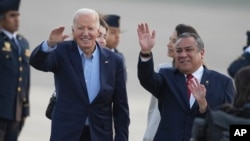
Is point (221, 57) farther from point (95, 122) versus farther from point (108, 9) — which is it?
point (95, 122)

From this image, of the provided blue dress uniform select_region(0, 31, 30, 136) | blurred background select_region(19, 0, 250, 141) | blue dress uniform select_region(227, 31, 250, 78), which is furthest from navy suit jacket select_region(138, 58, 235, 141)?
blurred background select_region(19, 0, 250, 141)

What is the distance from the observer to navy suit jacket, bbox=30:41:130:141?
9391 mm

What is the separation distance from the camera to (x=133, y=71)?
55.0ft

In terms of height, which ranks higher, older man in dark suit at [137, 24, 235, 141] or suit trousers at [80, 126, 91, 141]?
older man in dark suit at [137, 24, 235, 141]

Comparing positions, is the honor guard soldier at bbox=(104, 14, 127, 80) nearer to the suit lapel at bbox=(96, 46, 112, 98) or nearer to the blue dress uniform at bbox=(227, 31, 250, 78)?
the blue dress uniform at bbox=(227, 31, 250, 78)

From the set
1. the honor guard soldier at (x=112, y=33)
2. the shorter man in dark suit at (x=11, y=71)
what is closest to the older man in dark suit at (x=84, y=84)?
the shorter man in dark suit at (x=11, y=71)

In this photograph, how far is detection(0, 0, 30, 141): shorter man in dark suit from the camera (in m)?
10.1

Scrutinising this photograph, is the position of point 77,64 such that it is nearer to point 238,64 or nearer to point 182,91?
point 182,91

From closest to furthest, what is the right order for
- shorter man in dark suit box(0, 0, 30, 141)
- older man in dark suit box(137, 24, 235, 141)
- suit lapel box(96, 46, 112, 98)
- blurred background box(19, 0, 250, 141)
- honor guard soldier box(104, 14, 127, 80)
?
1. older man in dark suit box(137, 24, 235, 141)
2. suit lapel box(96, 46, 112, 98)
3. shorter man in dark suit box(0, 0, 30, 141)
4. honor guard soldier box(104, 14, 127, 80)
5. blurred background box(19, 0, 250, 141)

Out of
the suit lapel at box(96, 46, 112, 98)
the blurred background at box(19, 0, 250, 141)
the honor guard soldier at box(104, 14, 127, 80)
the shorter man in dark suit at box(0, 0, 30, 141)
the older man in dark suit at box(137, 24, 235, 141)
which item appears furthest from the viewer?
the blurred background at box(19, 0, 250, 141)

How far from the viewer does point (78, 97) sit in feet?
30.8

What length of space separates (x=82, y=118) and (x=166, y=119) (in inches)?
21.8

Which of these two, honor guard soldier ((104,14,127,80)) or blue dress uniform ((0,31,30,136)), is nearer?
blue dress uniform ((0,31,30,136))

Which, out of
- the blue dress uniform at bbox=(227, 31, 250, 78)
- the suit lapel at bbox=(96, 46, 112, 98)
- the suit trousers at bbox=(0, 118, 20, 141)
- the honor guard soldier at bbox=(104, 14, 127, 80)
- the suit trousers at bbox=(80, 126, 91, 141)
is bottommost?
the suit trousers at bbox=(0, 118, 20, 141)
